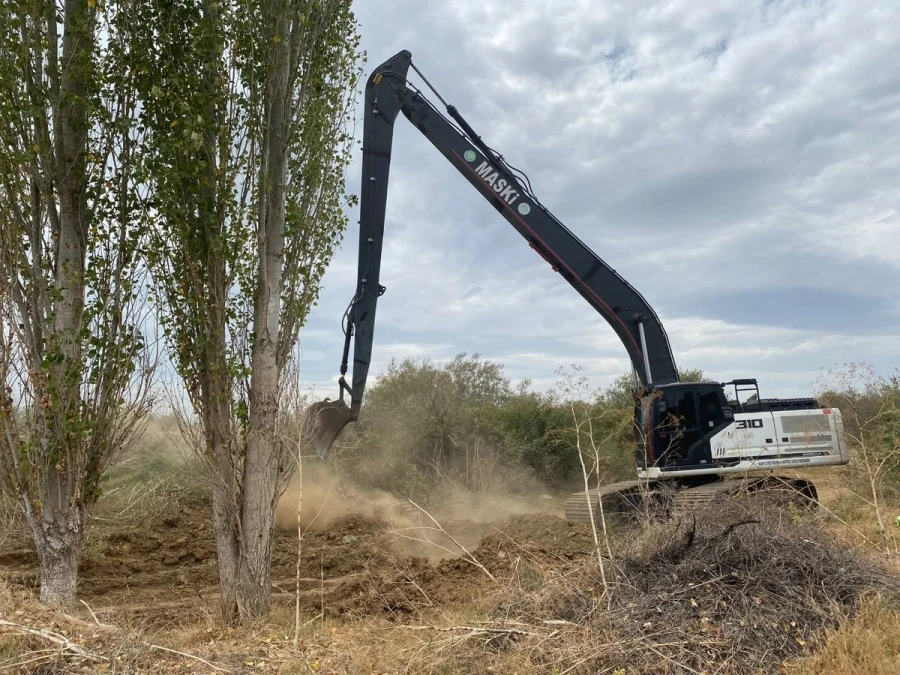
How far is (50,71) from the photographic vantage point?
22.2 feet

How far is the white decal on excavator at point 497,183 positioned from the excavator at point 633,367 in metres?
0.01

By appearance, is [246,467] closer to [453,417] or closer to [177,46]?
[177,46]

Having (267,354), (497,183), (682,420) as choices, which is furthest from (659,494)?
(267,354)

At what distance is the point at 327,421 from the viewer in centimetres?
873

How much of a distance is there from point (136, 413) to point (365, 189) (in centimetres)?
411

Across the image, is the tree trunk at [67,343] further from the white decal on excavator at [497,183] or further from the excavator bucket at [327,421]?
the white decal on excavator at [497,183]

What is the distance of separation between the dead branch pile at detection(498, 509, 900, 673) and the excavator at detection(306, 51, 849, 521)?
2.90 meters

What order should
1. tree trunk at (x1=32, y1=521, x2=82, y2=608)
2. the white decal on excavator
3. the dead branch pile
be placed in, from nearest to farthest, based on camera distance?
the dead branch pile
tree trunk at (x1=32, y1=521, x2=82, y2=608)
the white decal on excavator

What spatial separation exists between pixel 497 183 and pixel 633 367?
3345 mm

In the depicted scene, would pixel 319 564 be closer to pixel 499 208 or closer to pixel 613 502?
pixel 613 502

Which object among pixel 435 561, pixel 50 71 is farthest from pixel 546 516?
pixel 50 71

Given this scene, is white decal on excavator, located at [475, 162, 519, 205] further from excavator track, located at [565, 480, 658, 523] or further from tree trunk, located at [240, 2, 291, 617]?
excavator track, located at [565, 480, 658, 523]

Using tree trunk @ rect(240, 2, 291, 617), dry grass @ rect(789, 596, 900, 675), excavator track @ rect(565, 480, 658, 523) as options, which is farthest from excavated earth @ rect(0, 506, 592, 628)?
dry grass @ rect(789, 596, 900, 675)

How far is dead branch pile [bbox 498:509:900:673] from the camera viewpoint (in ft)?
15.4
